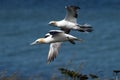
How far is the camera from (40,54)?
4706 centimetres

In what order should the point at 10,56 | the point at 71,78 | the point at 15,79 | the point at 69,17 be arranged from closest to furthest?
the point at 71,78 → the point at 15,79 → the point at 69,17 → the point at 10,56

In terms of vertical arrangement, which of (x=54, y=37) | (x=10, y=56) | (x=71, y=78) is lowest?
(x=71, y=78)

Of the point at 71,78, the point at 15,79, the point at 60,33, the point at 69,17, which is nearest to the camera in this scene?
the point at 71,78

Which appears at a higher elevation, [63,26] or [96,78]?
[63,26]

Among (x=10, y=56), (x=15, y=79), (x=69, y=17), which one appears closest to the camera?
(x=15, y=79)

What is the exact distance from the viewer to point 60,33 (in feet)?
45.7

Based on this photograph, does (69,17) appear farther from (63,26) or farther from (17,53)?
(17,53)

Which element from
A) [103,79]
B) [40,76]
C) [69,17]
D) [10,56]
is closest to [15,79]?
[40,76]

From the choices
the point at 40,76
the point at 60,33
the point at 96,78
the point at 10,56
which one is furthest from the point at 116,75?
the point at 10,56

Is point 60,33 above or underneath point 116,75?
above

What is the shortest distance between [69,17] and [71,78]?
552 cm

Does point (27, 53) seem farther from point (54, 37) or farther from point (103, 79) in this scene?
point (103, 79)

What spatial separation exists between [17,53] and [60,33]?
34.7 metres

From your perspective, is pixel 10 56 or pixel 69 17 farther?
pixel 10 56
